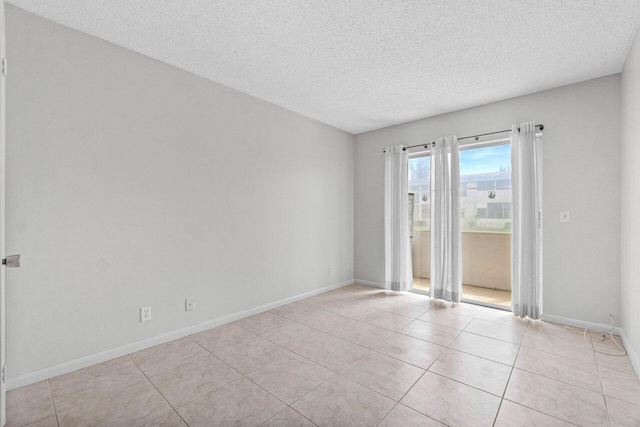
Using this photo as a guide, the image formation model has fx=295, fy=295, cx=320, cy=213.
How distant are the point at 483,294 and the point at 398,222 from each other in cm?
161

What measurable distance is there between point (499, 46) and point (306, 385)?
2.98 meters

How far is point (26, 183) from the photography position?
200cm

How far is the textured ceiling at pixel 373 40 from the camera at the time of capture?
1.98 meters

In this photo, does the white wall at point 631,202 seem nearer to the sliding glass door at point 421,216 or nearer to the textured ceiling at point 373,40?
the textured ceiling at point 373,40

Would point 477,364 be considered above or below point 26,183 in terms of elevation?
below

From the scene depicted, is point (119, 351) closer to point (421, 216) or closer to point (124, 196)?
point (124, 196)

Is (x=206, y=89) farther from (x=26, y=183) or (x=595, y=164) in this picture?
(x=595, y=164)

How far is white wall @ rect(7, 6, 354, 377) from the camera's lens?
202 cm

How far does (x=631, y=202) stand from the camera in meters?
2.37

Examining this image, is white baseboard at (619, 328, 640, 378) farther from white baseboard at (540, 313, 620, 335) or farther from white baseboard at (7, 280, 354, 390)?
white baseboard at (7, 280, 354, 390)

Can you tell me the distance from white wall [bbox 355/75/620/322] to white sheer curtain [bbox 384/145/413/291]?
125 centimetres

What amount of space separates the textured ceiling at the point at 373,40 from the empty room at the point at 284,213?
20mm

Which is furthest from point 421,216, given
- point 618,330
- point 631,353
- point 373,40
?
point 373,40

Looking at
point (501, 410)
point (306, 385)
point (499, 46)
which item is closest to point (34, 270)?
point (306, 385)
